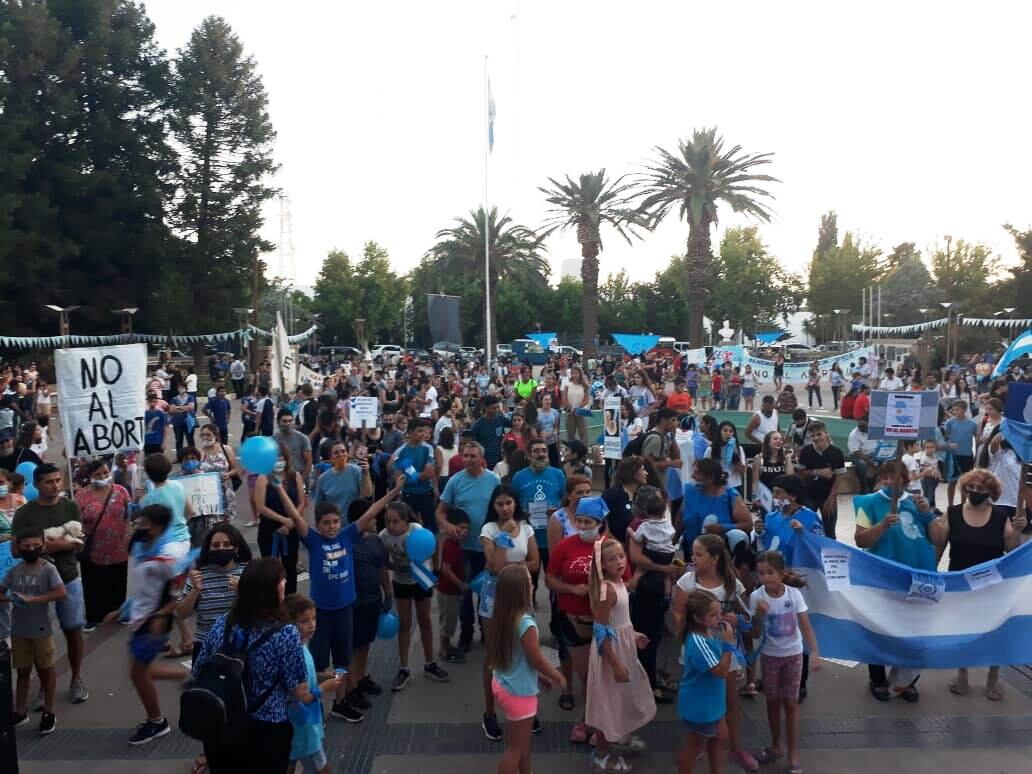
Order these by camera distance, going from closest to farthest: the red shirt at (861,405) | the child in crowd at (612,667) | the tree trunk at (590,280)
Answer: the child in crowd at (612,667) → the red shirt at (861,405) → the tree trunk at (590,280)

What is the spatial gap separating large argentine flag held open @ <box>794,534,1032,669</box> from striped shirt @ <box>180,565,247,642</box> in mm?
3977

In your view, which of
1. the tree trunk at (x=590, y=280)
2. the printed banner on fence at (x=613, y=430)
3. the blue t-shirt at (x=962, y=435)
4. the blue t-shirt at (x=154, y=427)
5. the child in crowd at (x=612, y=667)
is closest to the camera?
the child in crowd at (x=612, y=667)

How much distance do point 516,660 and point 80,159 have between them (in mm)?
40904

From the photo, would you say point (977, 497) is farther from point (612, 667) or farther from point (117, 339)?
point (117, 339)

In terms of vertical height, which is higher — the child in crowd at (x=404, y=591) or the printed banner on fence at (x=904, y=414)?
the printed banner on fence at (x=904, y=414)

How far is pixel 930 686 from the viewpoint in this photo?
6.40 m

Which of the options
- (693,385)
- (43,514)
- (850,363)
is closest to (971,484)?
(43,514)

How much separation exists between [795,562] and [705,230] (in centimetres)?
2951

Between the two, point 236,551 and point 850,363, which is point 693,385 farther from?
point 236,551

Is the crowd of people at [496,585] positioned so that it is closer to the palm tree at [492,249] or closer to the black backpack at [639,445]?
the black backpack at [639,445]

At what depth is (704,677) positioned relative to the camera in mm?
4617

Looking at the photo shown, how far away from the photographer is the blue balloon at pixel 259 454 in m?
6.62

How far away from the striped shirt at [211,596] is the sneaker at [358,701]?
129cm

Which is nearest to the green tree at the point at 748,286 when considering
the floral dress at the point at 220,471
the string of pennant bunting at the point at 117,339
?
the string of pennant bunting at the point at 117,339
